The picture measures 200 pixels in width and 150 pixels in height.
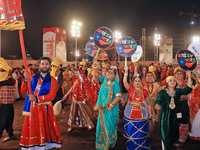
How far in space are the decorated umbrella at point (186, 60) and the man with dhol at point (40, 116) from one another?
2729mm

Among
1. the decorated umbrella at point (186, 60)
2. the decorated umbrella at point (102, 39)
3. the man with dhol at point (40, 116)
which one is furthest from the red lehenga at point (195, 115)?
the man with dhol at point (40, 116)

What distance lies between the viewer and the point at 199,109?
4.28 meters

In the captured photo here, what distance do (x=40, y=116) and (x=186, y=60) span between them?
3.20 meters

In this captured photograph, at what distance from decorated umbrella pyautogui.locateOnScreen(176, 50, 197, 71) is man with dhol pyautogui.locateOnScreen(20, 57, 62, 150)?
2.73m

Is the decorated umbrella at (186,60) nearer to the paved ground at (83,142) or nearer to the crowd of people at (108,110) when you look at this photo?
the crowd of people at (108,110)

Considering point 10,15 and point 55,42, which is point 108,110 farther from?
point 55,42

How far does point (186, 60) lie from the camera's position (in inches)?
147

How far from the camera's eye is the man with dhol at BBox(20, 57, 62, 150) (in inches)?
119

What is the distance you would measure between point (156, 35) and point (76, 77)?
23.8 m

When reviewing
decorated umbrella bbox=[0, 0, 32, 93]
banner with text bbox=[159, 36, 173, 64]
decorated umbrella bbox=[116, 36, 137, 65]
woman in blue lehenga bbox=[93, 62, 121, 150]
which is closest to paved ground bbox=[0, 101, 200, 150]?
woman in blue lehenga bbox=[93, 62, 121, 150]

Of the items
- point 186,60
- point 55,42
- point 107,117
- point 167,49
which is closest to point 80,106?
point 107,117

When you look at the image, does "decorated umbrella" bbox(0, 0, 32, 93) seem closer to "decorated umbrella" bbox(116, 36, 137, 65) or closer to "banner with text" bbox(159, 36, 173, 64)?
"decorated umbrella" bbox(116, 36, 137, 65)

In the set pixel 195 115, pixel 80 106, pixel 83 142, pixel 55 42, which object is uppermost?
pixel 55 42

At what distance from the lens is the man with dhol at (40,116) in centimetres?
301
